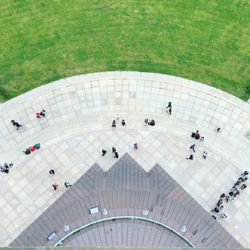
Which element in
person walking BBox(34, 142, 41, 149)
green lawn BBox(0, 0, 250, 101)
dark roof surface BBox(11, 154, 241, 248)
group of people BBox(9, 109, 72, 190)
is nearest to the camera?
dark roof surface BBox(11, 154, 241, 248)

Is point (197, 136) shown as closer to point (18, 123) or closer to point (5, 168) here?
point (18, 123)

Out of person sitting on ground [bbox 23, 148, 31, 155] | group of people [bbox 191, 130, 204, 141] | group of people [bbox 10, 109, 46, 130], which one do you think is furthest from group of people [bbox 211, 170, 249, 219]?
group of people [bbox 10, 109, 46, 130]

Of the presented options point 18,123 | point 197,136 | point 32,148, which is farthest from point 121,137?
point 18,123

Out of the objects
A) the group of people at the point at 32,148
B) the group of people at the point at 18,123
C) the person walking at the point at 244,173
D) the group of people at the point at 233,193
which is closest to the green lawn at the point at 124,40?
the group of people at the point at 18,123

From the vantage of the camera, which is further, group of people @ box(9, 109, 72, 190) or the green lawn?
the green lawn

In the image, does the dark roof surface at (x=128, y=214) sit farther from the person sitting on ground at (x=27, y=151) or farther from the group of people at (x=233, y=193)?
the person sitting on ground at (x=27, y=151)

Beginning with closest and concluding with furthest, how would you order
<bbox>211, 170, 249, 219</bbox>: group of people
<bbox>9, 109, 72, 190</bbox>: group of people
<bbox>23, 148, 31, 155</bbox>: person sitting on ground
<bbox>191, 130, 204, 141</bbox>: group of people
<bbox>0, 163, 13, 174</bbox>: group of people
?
<bbox>211, 170, 249, 219</bbox>: group of people → <bbox>9, 109, 72, 190</bbox>: group of people → <bbox>0, 163, 13, 174</bbox>: group of people → <bbox>23, 148, 31, 155</bbox>: person sitting on ground → <bbox>191, 130, 204, 141</bbox>: group of people

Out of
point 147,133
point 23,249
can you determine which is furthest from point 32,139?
point 23,249

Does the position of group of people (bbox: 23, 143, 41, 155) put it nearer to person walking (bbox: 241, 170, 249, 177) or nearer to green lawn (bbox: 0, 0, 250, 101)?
green lawn (bbox: 0, 0, 250, 101)
